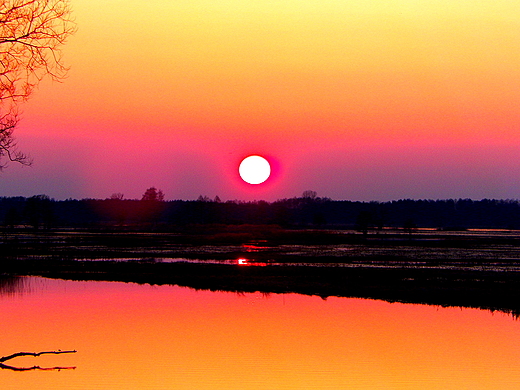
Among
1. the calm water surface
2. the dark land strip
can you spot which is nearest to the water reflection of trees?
the calm water surface

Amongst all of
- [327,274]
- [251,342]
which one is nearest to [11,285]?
[327,274]

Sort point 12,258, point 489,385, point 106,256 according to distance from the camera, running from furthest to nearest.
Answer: point 106,256 → point 12,258 → point 489,385

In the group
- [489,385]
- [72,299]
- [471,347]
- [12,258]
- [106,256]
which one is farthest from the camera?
[106,256]

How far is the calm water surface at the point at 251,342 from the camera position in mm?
17156

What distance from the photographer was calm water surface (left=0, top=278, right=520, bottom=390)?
56.3ft

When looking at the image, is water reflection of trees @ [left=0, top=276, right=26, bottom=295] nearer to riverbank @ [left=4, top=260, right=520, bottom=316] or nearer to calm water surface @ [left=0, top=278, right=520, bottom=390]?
calm water surface @ [left=0, top=278, right=520, bottom=390]

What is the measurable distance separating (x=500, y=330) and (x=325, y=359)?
25.7 ft

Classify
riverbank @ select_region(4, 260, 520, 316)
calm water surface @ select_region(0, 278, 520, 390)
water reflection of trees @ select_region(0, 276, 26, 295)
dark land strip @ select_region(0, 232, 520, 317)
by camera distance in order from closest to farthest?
calm water surface @ select_region(0, 278, 520, 390) < riverbank @ select_region(4, 260, 520, 316) < dark land strip @ select_region(0, 232, 520, 317) < water reflection of trees @ select_region(0, 276, 26, 295)

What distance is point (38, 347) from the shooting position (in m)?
20.2

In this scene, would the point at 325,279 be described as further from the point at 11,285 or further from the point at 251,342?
the point at 11,285

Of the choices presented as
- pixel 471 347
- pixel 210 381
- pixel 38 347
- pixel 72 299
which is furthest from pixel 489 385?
pixel 72 299

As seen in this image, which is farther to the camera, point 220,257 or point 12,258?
point 220,257

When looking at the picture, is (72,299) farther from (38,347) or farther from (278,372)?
(278,372)

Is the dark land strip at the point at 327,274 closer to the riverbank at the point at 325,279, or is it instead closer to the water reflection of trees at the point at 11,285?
the riverbank at the point at 325,279
